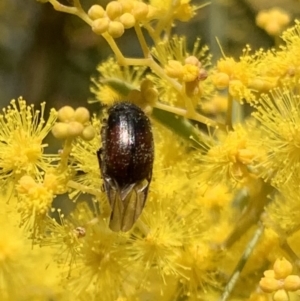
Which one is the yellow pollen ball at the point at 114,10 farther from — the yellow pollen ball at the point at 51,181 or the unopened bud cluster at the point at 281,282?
the unopened bud cluster at the point at 281,282

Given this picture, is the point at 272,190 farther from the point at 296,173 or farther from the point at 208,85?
the point at 208,85

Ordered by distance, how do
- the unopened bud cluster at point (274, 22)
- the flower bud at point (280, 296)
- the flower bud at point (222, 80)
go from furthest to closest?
1. the unopened bud cluster at point (274, 22)
2. the flower bud at point (222, 80)
3. the flower bud at point (280, 296)

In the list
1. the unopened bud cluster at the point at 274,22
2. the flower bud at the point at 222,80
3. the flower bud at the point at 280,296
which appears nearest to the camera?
the flower bud at the point at 280,296

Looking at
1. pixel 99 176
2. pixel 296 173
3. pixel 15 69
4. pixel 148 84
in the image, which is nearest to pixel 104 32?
pixel 148 84

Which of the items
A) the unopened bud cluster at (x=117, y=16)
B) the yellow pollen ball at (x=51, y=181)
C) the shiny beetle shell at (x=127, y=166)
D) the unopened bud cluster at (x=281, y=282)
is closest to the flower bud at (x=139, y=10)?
the unopened bud cluster at (x=117, y=16)

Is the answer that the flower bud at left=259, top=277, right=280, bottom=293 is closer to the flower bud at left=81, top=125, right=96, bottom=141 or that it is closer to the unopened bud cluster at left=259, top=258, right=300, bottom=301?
the unopened bud cluster at left=259, top=258, right=300, bottom=301

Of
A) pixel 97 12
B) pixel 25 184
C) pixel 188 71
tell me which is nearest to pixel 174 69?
pixel 188 71

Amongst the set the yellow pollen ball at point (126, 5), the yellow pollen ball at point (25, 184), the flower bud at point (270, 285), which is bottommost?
the flower bud at point (270, 285)
